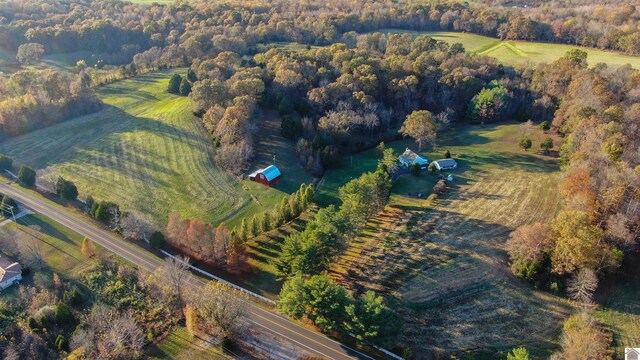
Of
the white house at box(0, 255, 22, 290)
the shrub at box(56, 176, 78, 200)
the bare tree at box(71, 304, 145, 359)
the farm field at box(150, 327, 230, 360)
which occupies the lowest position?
the farm field at box(150, 327, 230, 360)

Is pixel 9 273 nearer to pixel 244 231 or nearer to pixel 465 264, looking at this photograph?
pixel 244 231

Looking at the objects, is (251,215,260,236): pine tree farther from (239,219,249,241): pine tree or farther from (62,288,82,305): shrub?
(62,288,82,305): shrub

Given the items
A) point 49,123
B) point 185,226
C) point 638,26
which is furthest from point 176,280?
point 638,26

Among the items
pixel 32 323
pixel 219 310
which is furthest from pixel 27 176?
pixel 219 310

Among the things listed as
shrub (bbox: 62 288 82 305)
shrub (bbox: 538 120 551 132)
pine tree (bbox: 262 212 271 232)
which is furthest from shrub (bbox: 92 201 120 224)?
shrub (bbox: 538 120 551 132)

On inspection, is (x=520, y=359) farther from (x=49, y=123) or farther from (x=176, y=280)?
(x=49, y=123)

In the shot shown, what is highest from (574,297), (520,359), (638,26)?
(638,26)
